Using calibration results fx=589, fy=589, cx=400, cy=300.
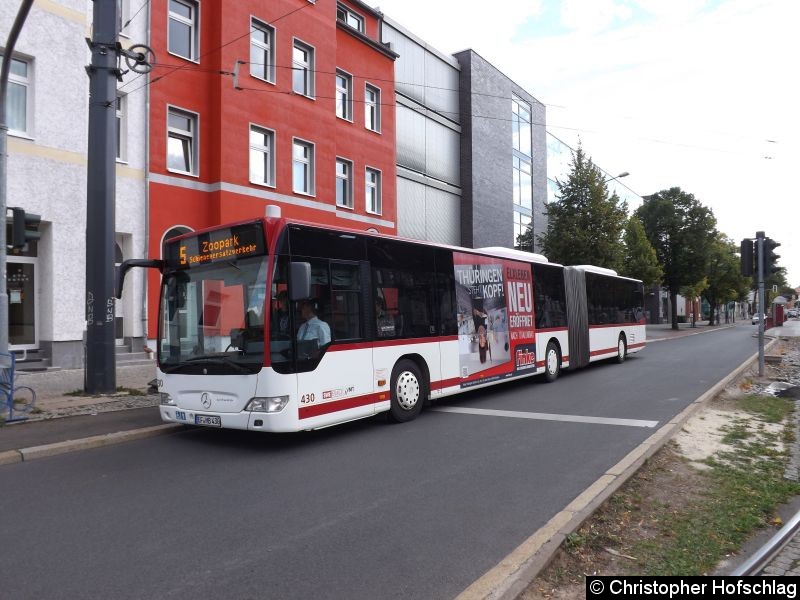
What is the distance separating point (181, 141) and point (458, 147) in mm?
17224

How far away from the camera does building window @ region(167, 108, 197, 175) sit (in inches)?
653

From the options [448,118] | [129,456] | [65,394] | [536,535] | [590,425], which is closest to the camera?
[536,535]

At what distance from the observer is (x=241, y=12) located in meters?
17.6

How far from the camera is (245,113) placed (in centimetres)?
1762

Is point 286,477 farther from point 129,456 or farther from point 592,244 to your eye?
point 592,244

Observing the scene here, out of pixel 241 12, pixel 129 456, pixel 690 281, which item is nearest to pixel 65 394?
pixel 129 456

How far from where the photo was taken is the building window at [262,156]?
18.2m

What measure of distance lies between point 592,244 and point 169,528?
25.5 meters

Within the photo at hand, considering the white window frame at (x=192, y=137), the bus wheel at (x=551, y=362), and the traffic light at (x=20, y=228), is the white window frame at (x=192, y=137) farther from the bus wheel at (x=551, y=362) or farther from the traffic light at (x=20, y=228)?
the bus wheel at (x=551, y=362)

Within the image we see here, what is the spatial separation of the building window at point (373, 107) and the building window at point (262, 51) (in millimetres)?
5445

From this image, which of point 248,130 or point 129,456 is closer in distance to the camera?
point 129,456

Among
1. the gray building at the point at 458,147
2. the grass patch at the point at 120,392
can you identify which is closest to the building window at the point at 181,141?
the grass patch at the point at 120,392

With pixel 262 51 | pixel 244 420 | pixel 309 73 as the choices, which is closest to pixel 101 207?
pixel 244 420

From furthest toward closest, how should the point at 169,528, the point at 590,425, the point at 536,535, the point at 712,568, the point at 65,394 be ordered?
the point at 65,394 → the point at 590,425 → the point at 169,528 → the point at 536,535 → the point at 712,568
